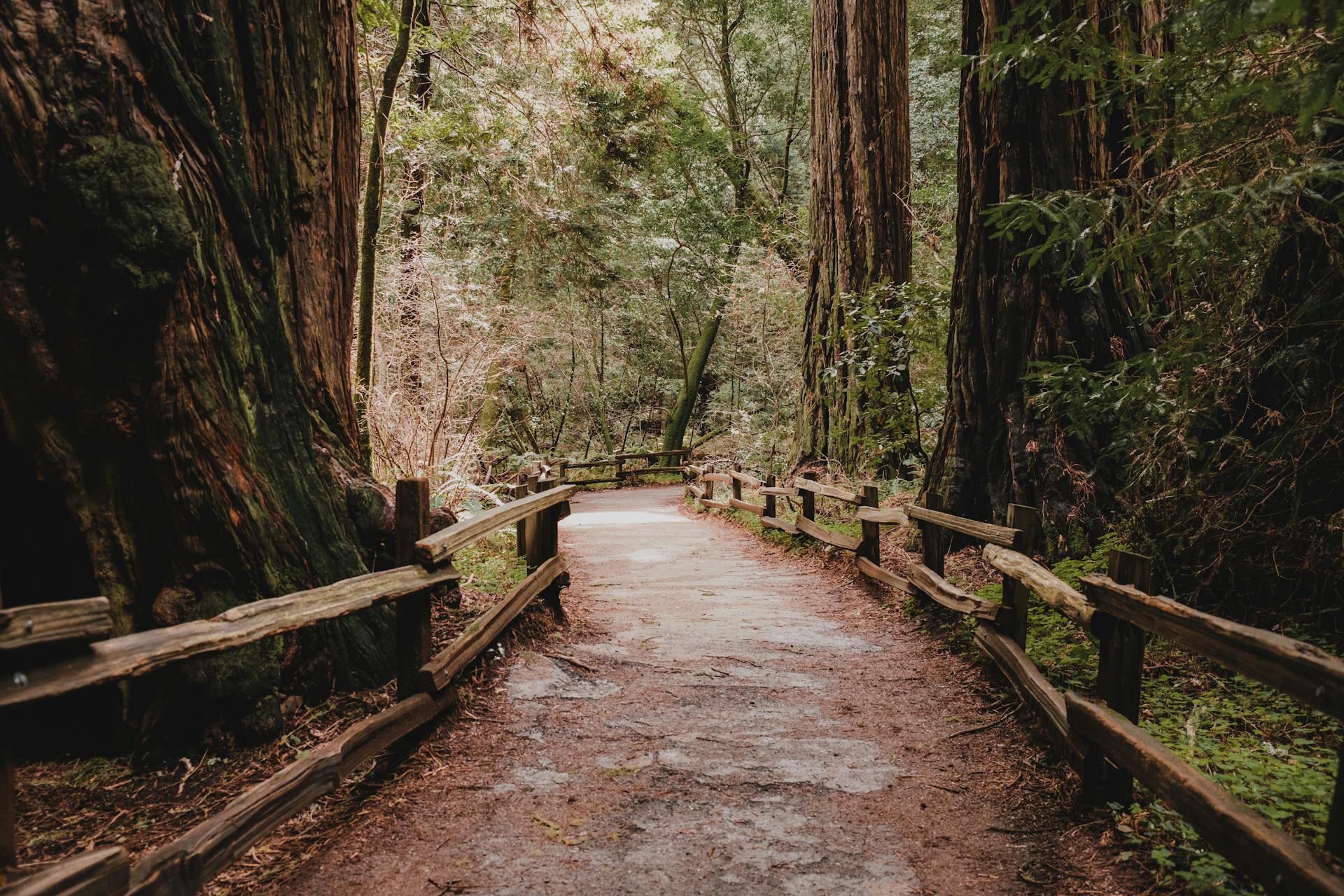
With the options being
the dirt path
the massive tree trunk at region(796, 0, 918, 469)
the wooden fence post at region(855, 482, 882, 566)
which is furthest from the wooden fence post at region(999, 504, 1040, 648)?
the massive tree trunk at region(796, 0, 918, 469)

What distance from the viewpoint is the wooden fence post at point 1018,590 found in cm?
453

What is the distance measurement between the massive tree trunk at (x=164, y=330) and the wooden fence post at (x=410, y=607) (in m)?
0.48

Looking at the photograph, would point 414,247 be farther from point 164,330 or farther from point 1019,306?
point 1019,306

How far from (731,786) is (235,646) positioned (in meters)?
2.25

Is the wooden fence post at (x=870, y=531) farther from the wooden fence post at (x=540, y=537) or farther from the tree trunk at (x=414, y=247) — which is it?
the tree trunk at (x=414, y=247)

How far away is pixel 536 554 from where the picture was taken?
6602 millimetres

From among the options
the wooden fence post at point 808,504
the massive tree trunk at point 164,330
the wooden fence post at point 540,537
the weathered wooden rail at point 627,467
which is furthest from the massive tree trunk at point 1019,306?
the weathered wooden rail at point 627,467

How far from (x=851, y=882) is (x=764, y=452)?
16.1 meters

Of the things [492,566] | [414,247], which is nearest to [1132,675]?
[492,566]

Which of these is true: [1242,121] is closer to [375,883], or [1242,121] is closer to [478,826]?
[478,826]

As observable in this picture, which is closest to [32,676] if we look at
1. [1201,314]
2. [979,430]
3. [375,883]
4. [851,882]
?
[375,883]

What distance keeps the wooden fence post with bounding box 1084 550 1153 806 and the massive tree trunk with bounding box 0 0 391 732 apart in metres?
3.65

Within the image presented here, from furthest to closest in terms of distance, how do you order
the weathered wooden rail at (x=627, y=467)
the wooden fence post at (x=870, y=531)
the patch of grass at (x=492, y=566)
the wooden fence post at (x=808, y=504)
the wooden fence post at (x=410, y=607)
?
the weathered wooden rail at (x=627, y=467) < the wooden fence post at (x=808, y=504) < the wooden fence post at (x=870, y=531) < the patch of grass at (x=492, y=566) < the wooden fence post at (x=410, y=607)

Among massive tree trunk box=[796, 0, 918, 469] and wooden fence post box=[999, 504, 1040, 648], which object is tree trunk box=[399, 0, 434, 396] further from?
wooden fence post box=[999, 504, 1040, 648]
